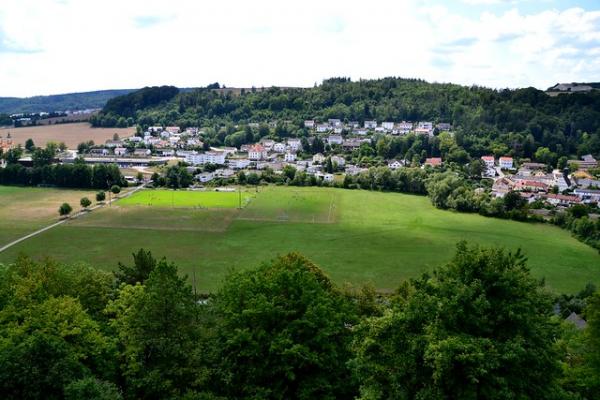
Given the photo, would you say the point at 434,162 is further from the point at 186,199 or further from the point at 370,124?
the point at 370,124

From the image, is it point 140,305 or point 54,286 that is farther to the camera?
point 54,286

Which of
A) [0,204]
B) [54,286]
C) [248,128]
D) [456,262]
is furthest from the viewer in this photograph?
[248,128]

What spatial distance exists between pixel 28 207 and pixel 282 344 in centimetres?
4066

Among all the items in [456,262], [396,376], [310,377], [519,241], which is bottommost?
[519,241]

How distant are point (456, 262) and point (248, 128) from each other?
274ft

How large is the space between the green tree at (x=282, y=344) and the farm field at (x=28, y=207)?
28.0 meters

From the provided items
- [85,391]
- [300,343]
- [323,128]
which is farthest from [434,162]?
[85,391]

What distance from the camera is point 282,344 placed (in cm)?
1008

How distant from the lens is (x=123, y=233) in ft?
115

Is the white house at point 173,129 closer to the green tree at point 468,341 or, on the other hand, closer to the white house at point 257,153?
the white house at point 257,153

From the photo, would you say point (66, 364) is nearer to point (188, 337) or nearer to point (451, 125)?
point (188, 337)

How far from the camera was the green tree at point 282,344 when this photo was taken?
398 inches

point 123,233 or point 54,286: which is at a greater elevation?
point 54,286

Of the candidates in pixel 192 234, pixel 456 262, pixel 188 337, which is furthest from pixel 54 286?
pixel 192 234
